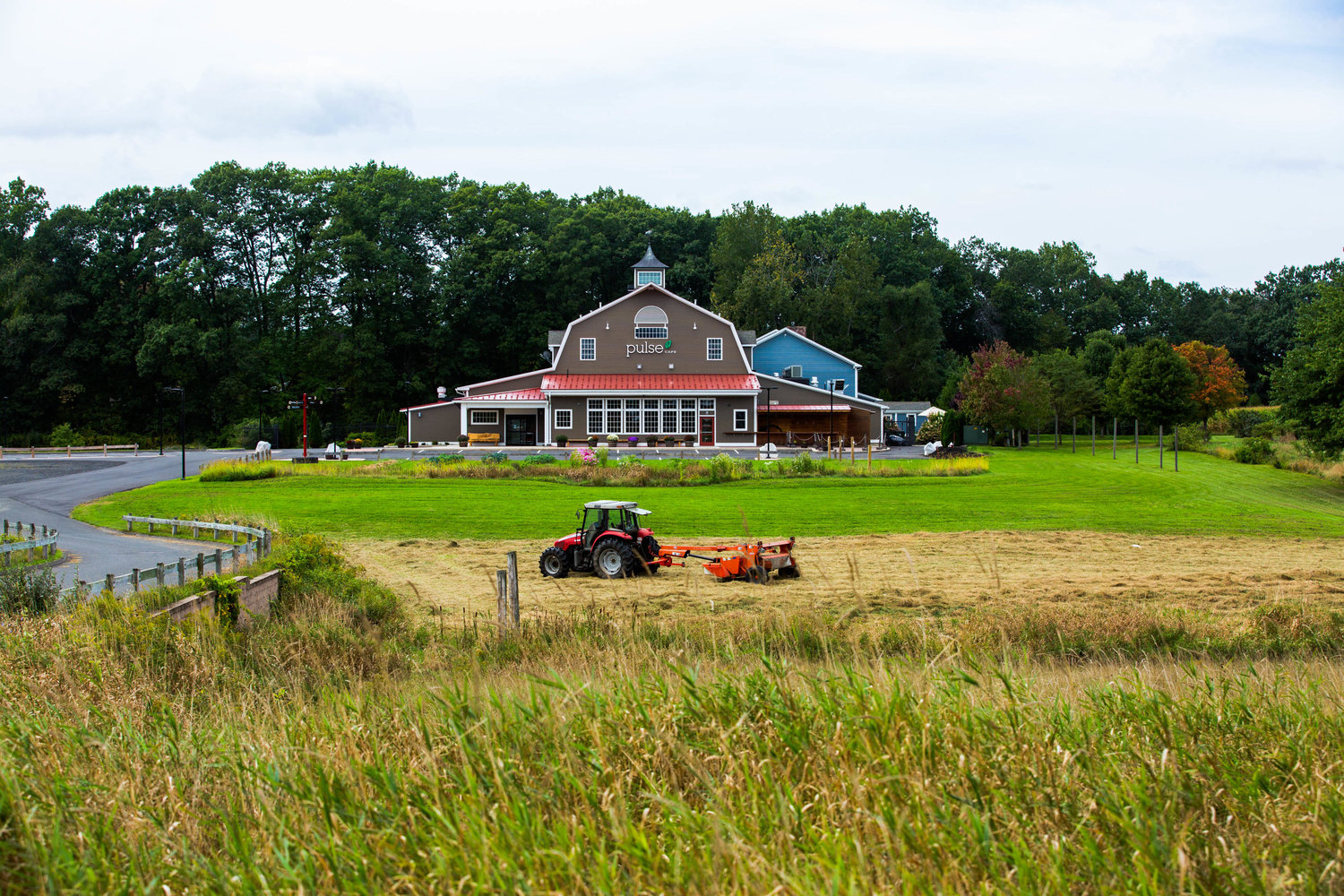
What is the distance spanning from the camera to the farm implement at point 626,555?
48.8ft

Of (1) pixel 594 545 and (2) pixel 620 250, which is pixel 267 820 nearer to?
(1) pixel 594 545

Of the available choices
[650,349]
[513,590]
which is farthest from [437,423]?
[513,590]

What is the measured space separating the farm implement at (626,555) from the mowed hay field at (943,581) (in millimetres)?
234

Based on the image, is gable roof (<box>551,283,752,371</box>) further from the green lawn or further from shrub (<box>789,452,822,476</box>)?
the green lawn

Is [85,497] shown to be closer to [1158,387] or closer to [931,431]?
[1158,387]

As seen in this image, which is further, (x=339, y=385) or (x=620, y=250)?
(x=620, y=250)

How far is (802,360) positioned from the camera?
61.9 meters

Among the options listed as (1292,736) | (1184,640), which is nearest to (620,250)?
(1184,640)

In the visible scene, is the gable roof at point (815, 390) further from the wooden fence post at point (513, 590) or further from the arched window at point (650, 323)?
the wooden fence post at point (513, 590)

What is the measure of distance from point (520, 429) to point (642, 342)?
848cm

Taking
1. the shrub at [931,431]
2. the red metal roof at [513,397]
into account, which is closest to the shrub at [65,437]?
the red metal roof at [513,397]

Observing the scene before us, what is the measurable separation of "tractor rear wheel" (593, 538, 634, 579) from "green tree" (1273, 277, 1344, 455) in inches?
1011

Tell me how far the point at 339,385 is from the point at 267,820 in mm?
66542

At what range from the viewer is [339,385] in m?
66.7
